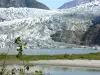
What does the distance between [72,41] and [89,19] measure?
11977mm

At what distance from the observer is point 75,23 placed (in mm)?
143375

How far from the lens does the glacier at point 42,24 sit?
12706 centimetres

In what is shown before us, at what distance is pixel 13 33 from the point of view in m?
129

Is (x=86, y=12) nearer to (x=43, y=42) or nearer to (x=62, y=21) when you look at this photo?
(x=62, y=21)

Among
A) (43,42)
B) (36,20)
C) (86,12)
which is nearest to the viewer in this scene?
(43,42)

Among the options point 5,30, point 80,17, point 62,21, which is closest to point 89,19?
point 80,17

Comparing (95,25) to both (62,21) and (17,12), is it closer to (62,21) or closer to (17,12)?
(62,21)

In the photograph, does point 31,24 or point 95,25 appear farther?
point 95,25

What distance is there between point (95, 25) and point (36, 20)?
28.3 meters

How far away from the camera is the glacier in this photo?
127 meters

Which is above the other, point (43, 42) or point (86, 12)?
point (86, 12)

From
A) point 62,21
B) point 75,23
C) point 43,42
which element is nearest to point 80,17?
point 75,23

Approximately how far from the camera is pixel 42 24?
425ft

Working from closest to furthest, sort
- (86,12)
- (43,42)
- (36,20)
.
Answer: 1. (43,42)
2. (36,20)
3. (86,12)
